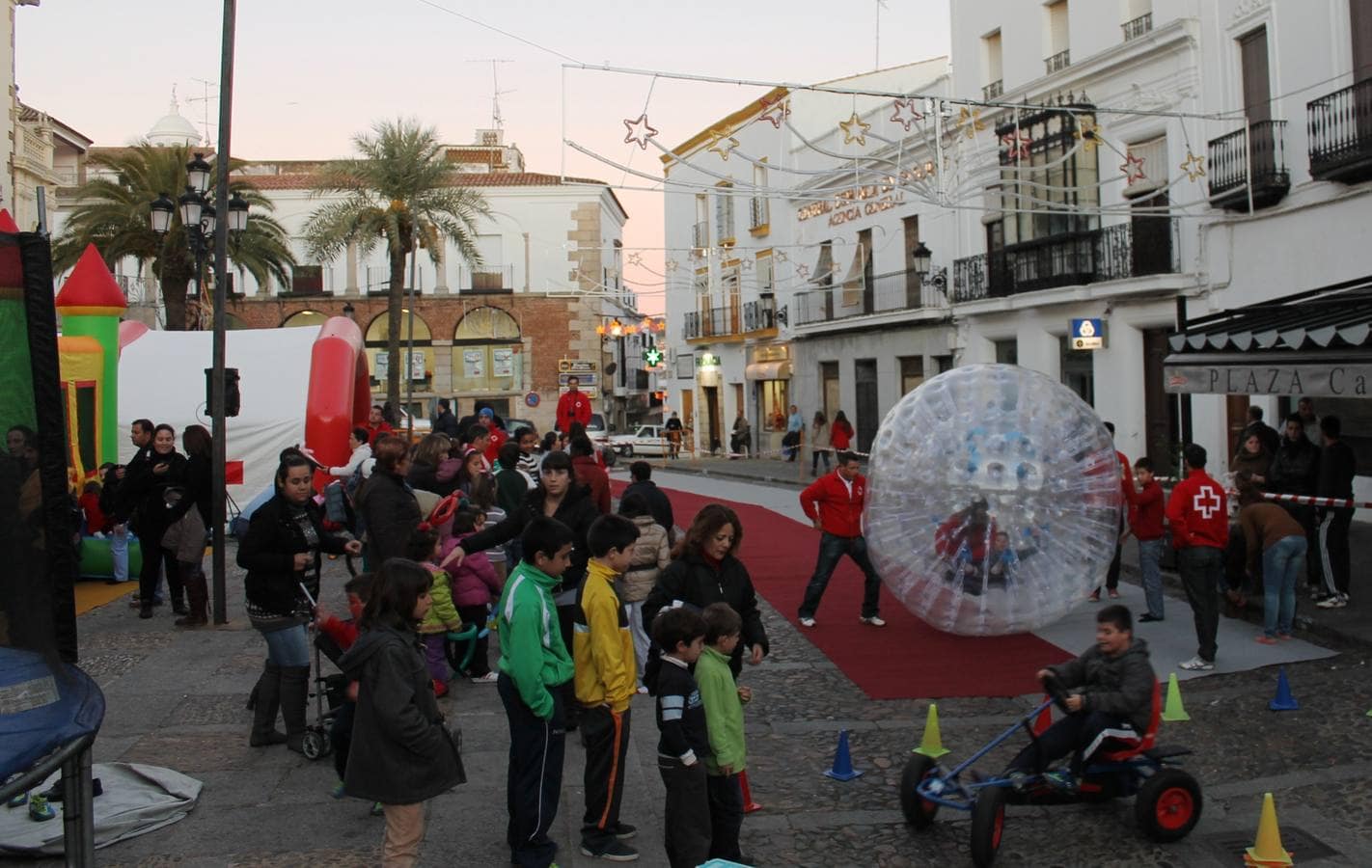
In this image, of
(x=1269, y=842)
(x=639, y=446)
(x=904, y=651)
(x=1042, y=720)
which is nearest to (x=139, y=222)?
(x=639, y=446)

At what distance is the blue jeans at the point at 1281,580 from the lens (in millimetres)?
9352

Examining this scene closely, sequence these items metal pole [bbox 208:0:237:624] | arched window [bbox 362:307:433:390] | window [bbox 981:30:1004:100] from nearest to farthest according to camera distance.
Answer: metal pole [bbox 208:0:237:624] < window [bbox 981:30:1004:100] < arched window [bbox 362:307:433:390]

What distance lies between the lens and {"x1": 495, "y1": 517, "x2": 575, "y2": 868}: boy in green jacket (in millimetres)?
5305

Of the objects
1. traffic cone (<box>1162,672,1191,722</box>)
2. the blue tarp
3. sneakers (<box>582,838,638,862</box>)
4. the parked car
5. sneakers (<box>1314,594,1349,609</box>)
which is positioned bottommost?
sneakers (<box>582,838,638,862</box>)

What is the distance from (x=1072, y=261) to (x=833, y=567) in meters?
13.7

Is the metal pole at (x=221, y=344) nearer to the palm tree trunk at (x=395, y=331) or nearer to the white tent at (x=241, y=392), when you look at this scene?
the white tent at (x=241, y=392)

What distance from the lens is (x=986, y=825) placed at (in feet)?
18.1

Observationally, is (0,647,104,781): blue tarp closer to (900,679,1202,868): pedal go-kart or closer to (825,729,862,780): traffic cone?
(900,679,1202,868): pedal go-kart

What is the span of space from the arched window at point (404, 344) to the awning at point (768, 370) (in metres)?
14.8

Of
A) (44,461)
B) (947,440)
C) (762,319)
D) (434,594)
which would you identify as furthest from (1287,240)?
(762,319)

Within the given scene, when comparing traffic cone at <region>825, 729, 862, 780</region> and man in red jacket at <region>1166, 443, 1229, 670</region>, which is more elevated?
man in red jacket at <region>1166, 443, 1229, 670</region>

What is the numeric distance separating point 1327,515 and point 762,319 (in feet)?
92.0

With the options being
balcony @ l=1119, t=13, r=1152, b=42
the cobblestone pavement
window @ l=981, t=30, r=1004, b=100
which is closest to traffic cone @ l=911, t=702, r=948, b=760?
the cobblestone pavement

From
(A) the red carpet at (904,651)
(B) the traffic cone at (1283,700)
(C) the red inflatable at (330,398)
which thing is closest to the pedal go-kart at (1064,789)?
(B) the traffic cone at (1283,700)
